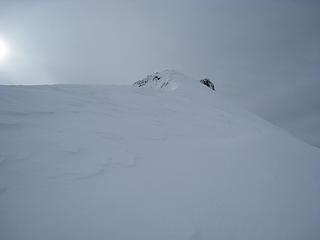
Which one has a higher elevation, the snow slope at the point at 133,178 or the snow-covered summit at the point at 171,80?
the snow-covered summit at the point at 171,80

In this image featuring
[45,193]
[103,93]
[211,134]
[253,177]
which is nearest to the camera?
[45,193]

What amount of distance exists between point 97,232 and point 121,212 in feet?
0.92

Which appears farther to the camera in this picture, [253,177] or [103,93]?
[103,93]

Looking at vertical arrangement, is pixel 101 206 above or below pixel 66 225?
above

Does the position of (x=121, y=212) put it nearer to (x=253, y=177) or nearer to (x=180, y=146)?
(x=180, y=146)

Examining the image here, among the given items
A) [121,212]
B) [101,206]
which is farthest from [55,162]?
[121,212]

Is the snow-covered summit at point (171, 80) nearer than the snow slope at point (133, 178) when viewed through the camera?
No

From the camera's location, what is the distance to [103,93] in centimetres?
505

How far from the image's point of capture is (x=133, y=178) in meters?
2.34

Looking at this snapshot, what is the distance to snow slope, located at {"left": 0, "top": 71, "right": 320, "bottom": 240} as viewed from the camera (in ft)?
5.69

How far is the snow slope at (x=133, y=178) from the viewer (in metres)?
1.74

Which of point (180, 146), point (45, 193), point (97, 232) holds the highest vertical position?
point (180, 146)

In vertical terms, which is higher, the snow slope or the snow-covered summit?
the snow-covered summit

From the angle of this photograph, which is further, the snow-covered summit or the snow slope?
→ the snow-covered summit
